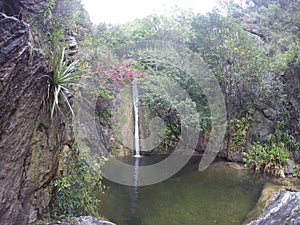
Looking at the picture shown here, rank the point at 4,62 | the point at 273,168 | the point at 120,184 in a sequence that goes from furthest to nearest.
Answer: the point at 273,168 → the point at 120,184 → the point at 4,62

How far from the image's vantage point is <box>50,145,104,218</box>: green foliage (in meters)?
4.16

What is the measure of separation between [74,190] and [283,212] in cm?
316

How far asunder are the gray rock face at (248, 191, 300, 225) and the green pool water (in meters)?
0.61

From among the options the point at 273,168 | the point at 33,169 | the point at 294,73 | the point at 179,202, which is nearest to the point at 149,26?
the point at 294,73

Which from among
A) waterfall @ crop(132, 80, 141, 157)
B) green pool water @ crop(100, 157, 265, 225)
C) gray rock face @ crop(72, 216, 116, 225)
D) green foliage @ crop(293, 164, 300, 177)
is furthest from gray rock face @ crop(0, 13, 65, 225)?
waterfall @ crop(132, 80, 141, 157)

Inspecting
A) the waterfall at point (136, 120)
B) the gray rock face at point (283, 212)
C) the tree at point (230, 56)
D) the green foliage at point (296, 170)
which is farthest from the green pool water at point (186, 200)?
the waterfall at point (136, 120)

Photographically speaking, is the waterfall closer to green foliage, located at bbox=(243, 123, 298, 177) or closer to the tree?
the tree

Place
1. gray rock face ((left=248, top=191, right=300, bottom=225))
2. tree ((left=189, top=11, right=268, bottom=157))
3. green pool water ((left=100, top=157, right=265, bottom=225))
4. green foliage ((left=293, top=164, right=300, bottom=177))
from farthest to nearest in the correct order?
tree ((left=189, top=11, right=268, bottom=157)) < green foliage ((left=293, top=164, right=300, bottom=177)) < green pool water ((left=100, top=157, right=265, bottom=225)) < gray rock face ((left=248, top=191, right=300, bottom=225))

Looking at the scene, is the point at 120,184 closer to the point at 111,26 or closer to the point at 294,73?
the point at 294,73

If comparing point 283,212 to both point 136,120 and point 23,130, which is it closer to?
point 23,130

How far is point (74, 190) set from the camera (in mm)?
4371

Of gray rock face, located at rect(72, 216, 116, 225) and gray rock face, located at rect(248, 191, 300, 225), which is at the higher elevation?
gray rock face, located at rect(248, 191, 300, 225)

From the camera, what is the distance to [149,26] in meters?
15.2

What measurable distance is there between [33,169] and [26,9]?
2.38 m
